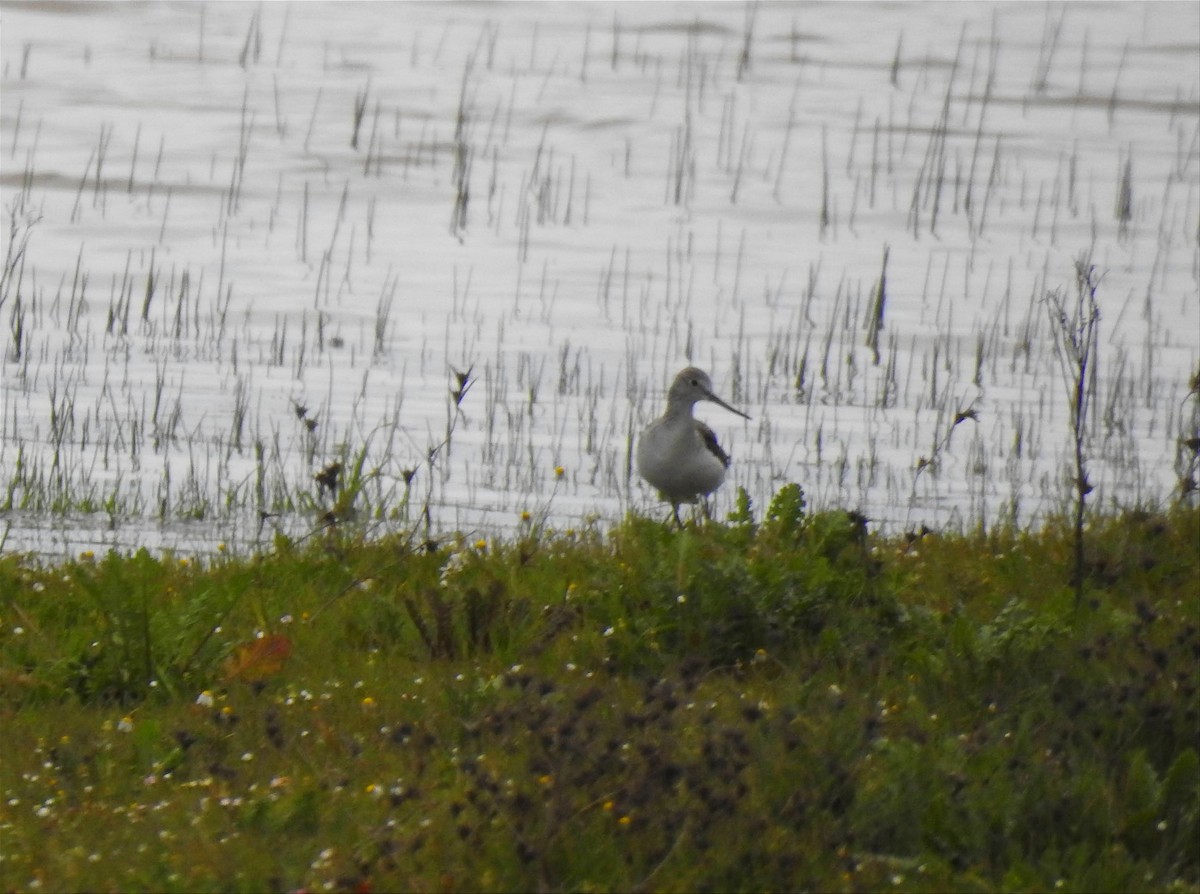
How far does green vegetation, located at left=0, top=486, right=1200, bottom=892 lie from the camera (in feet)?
12.7

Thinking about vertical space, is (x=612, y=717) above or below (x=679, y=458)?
below

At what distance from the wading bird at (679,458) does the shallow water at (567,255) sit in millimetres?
485

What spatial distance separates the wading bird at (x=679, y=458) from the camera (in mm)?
8148

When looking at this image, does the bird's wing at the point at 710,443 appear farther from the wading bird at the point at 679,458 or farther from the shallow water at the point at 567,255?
the shallow water at the point at 567,255

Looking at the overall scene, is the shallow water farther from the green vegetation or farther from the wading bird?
the green vegetation

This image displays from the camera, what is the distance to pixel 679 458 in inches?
320

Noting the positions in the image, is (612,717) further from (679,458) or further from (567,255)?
(567,255)

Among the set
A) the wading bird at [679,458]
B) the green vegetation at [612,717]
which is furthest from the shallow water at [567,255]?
the green vegetation at [612,717]

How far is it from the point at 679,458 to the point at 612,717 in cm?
366

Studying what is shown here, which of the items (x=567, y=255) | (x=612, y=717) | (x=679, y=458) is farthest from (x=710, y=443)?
(x=567, y=255)

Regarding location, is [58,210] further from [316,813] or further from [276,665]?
[316,813]

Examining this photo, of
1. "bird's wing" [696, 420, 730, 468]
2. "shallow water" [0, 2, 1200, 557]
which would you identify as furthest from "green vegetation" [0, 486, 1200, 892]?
"bird's wing" [696, 420, 730, 468]

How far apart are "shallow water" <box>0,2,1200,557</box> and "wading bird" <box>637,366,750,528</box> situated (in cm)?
49

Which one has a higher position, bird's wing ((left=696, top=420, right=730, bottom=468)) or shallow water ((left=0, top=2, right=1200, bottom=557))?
shallow water ((left=0, top=2, right=1200, bottom=557))
